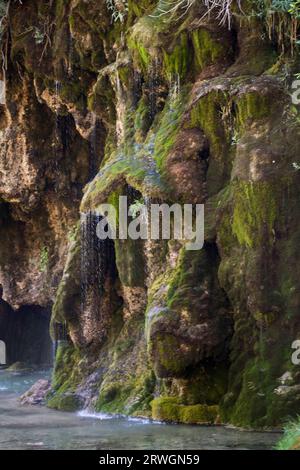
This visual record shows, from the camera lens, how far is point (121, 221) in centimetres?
1641

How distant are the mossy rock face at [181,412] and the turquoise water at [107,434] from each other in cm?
28

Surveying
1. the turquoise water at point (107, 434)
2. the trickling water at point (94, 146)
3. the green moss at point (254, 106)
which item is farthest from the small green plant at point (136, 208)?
the trickling water at point (94, 146)

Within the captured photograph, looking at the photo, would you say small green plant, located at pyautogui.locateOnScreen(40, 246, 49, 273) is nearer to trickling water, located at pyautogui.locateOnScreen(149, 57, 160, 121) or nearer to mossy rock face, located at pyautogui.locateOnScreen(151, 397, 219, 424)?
trickling water, located at pyautogui.locateOnScreen(149, 57, 160, 121)

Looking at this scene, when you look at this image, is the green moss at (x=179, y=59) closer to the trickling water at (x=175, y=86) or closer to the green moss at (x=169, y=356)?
the trickling water at (x=175, y=86)

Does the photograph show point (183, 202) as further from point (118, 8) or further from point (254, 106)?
point (118, 8)

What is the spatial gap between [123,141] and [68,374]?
509 cm

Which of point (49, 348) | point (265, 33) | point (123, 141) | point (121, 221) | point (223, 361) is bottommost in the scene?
point (49, 348)

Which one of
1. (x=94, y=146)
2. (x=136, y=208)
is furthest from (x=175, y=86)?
(x=94, y=146)

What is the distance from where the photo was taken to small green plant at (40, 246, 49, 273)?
2608 cm

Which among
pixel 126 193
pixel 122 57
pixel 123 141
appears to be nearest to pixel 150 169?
pixel 126 193

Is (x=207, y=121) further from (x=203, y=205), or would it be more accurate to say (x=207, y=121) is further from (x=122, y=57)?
(x=122, y=57)

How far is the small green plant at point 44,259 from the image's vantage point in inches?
1027

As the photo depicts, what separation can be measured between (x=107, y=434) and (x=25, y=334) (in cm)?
1944

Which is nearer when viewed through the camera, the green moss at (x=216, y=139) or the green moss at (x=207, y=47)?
the green moss at (x=216, y=139)
